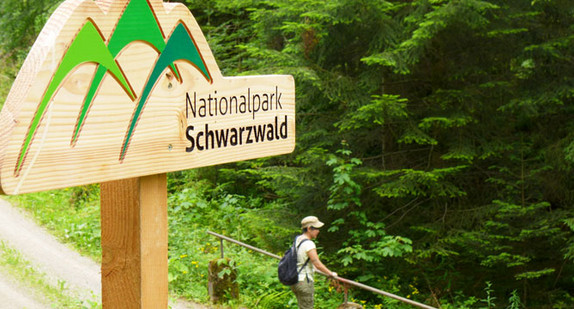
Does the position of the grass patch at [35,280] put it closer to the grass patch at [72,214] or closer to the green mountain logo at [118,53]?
the grass patch at [72,214]

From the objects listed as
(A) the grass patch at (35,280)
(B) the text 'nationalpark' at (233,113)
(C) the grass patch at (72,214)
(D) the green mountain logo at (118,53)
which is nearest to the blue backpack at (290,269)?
(A) the grass patch at (35,280)

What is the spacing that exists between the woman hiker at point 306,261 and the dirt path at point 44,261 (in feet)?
7.97

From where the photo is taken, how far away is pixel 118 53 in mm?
1707

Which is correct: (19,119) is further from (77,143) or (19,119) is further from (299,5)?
(299,5)

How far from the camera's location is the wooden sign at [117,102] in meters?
1.52

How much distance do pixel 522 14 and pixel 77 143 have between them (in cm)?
768

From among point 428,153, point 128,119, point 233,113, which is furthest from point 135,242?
point 428,153

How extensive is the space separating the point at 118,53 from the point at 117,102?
14cm

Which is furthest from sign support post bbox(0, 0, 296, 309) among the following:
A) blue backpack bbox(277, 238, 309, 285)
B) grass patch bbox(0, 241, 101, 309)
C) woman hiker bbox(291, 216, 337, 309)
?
grass patch bbox(0, 241, 101, 309)

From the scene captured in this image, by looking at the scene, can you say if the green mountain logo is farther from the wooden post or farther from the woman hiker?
the woman hiker

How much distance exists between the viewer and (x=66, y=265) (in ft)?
31.6

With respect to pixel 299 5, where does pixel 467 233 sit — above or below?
below

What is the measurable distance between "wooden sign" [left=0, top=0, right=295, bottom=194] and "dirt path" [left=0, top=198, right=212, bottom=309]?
566cm

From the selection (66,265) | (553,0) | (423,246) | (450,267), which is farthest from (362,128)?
(66,265)
